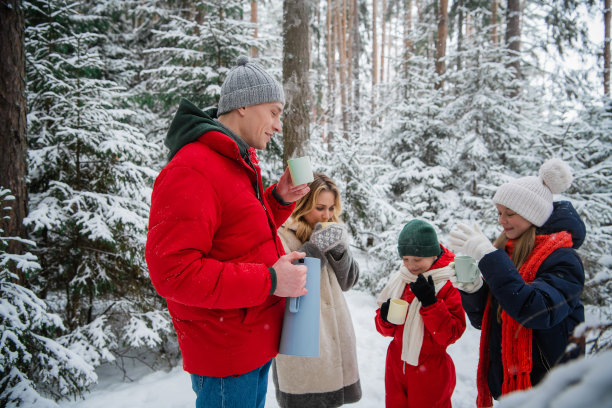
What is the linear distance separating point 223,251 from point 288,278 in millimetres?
305

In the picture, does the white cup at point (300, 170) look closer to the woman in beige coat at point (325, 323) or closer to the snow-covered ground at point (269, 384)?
the woman in beige coat at point (325, 323)

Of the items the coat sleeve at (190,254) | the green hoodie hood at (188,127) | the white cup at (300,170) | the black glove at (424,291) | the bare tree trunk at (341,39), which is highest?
the bare tree trunk at (341,39)

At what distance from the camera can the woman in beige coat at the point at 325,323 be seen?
2252 millimetres

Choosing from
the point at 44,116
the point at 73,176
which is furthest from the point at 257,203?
the point at 44,116

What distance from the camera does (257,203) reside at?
1.47m

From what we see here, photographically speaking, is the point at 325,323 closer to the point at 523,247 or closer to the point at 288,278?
the point at 288,278

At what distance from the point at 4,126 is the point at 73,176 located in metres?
0.89

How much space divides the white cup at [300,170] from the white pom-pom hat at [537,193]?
1.36 m

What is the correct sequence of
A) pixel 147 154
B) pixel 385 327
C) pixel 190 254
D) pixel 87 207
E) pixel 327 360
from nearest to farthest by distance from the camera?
pixel 190 254 → pixel 327 360 → pixel 385 327 → pixel 87 207 → pixel 147 154

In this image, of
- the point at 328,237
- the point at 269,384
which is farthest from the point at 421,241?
the point at 269,384

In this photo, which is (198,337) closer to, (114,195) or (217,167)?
(217,167)

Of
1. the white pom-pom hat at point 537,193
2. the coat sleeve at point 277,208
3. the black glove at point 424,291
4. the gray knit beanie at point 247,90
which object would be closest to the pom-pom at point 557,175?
the white pom-pom hat at point 537,193

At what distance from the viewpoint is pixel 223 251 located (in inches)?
53.7

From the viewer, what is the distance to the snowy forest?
126 inches
